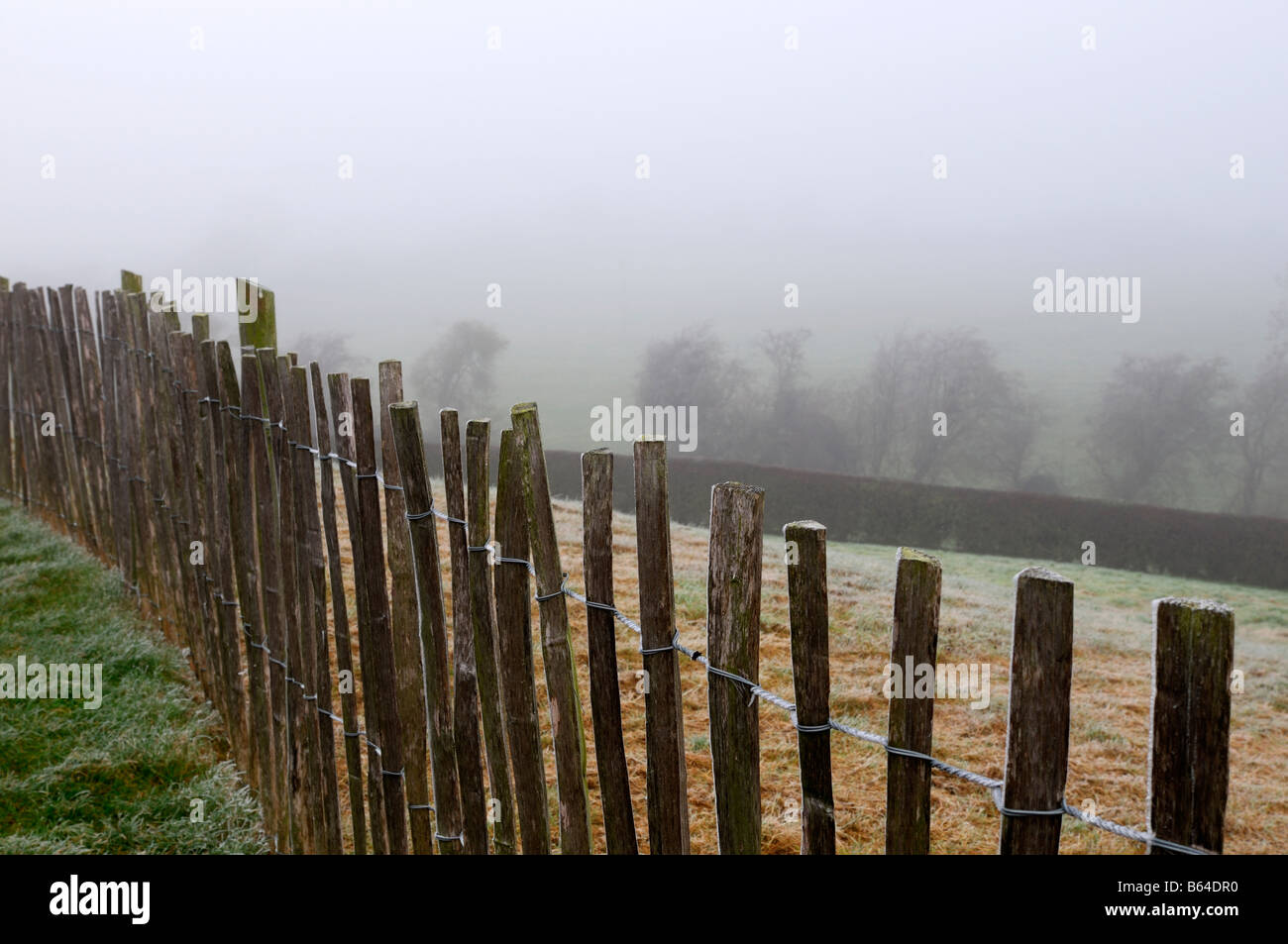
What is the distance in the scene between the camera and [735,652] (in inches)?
69.8

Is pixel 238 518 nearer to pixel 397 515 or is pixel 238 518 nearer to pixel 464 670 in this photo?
pixel 397 515

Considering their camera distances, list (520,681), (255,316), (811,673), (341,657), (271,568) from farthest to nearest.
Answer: (255,316), (271,568), (341,657), (520,681), (811,673)

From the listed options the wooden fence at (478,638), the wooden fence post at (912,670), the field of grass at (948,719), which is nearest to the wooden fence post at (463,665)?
the wooden fence at (478,638)

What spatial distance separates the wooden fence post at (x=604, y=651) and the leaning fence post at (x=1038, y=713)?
0.89m

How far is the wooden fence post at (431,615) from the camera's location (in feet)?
8.73

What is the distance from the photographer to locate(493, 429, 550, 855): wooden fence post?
90.6 inches

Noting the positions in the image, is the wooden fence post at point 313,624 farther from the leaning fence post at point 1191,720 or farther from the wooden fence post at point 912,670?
the leaning fence post at point 1191,720

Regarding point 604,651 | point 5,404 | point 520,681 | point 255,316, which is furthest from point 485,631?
point 5,404

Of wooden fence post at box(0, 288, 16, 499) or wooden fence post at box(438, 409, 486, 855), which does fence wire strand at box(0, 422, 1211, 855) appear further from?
wooden fence post at box(0, 288, 16, 499)

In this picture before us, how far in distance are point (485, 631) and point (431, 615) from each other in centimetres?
35

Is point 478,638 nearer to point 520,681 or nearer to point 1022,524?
point 520,681

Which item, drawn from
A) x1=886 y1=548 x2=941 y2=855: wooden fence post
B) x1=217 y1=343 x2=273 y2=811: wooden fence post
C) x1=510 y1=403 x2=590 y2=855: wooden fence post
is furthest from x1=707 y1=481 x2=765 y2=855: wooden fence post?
x1=217 y1=343 x2=273 y2=811: wooden fence post
